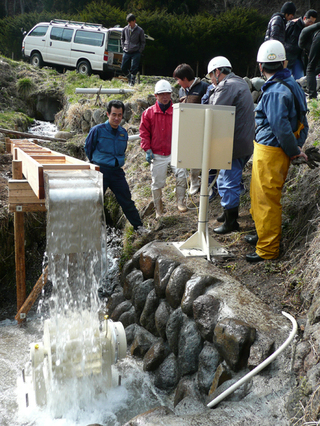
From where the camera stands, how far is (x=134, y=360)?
13.5 feet

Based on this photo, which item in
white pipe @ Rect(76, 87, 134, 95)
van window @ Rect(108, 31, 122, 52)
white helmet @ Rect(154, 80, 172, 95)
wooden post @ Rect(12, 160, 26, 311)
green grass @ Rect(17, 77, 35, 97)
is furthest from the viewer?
van window @ Rect(108, 31, 122, 52)

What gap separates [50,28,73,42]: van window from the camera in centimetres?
1416

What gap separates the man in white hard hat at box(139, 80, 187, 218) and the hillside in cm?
49

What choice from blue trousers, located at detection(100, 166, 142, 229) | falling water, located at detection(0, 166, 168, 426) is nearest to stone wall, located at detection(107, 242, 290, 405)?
falling water, located at detection(0, 166, 168, 426)

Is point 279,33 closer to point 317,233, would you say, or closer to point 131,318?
point 317,233

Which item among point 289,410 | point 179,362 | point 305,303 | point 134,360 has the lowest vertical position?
point 134,360

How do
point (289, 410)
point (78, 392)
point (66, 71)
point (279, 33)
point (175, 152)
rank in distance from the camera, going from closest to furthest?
1. point (289, 410)
2. point (78, 392)
3. point (175, 152)
4. point (279, 33)
5. point (66, 71)

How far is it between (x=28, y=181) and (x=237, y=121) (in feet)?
8.11

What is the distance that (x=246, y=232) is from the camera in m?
4.48

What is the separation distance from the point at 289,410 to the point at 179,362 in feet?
4.04

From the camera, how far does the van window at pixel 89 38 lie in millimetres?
13641

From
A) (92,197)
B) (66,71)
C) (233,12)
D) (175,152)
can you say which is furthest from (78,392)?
(233,12)

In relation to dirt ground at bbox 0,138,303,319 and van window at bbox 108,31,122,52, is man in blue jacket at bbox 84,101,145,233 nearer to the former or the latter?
dirt ground at bbox 0,138,303,319

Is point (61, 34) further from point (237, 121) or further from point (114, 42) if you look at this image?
point (237, 121)
